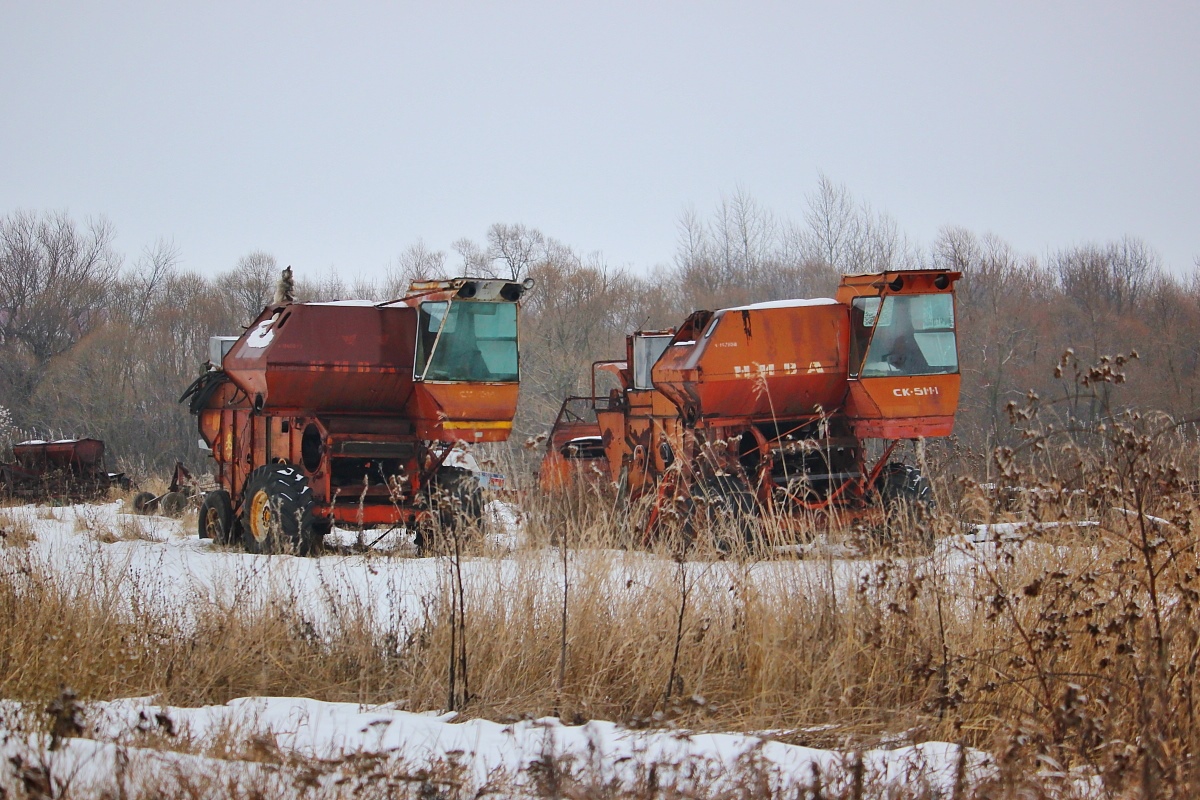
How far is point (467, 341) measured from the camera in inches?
516

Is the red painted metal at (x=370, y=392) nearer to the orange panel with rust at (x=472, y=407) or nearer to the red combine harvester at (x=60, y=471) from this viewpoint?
the orange panel with rust at (x=472, y=407)

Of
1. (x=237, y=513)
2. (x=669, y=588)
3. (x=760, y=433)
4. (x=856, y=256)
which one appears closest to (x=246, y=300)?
(x=856, y=256)

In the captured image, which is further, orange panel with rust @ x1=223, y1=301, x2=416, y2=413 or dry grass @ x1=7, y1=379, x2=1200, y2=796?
orange panel with rust @ x1=223, y1=301, x2=416, y2=413

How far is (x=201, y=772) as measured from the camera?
441cm

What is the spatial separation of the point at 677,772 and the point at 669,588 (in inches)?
96.2

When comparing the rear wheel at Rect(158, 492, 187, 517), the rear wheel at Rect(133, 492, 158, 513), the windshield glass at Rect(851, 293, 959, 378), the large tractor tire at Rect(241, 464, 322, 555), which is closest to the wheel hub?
the large tractor tire at Rect(241, 464, 322, 555)

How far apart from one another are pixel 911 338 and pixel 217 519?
842cm

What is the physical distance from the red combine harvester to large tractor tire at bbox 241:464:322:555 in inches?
396

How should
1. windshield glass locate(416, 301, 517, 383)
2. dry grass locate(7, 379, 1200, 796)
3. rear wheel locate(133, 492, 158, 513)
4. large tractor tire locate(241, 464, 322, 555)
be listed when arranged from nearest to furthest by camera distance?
dry grass locate(7, 379, 1200, 796), large tractor tire locate(241, 464, 322, 555), windshield glass locate(416, 301, 517, 383), rear wheel locate(133, 492, 158, 513)

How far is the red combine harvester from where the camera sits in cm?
2248

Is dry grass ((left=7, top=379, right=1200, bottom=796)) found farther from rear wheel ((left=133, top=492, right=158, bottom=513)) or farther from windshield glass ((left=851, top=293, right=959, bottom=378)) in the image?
rear wheel ((left=133, top=492, right=158, bottom=513))

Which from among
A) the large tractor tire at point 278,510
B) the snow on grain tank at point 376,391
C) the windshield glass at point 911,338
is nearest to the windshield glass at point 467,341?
the snow on grain tank at point 376,391

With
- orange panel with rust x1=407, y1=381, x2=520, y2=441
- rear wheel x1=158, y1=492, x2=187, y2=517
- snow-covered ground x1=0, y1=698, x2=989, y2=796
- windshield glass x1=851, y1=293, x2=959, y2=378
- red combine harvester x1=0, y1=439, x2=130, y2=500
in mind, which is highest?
windshield glass x1=851, y1=293, x2=959, y2=378

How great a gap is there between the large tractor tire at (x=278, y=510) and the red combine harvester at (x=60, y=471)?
396 inches
